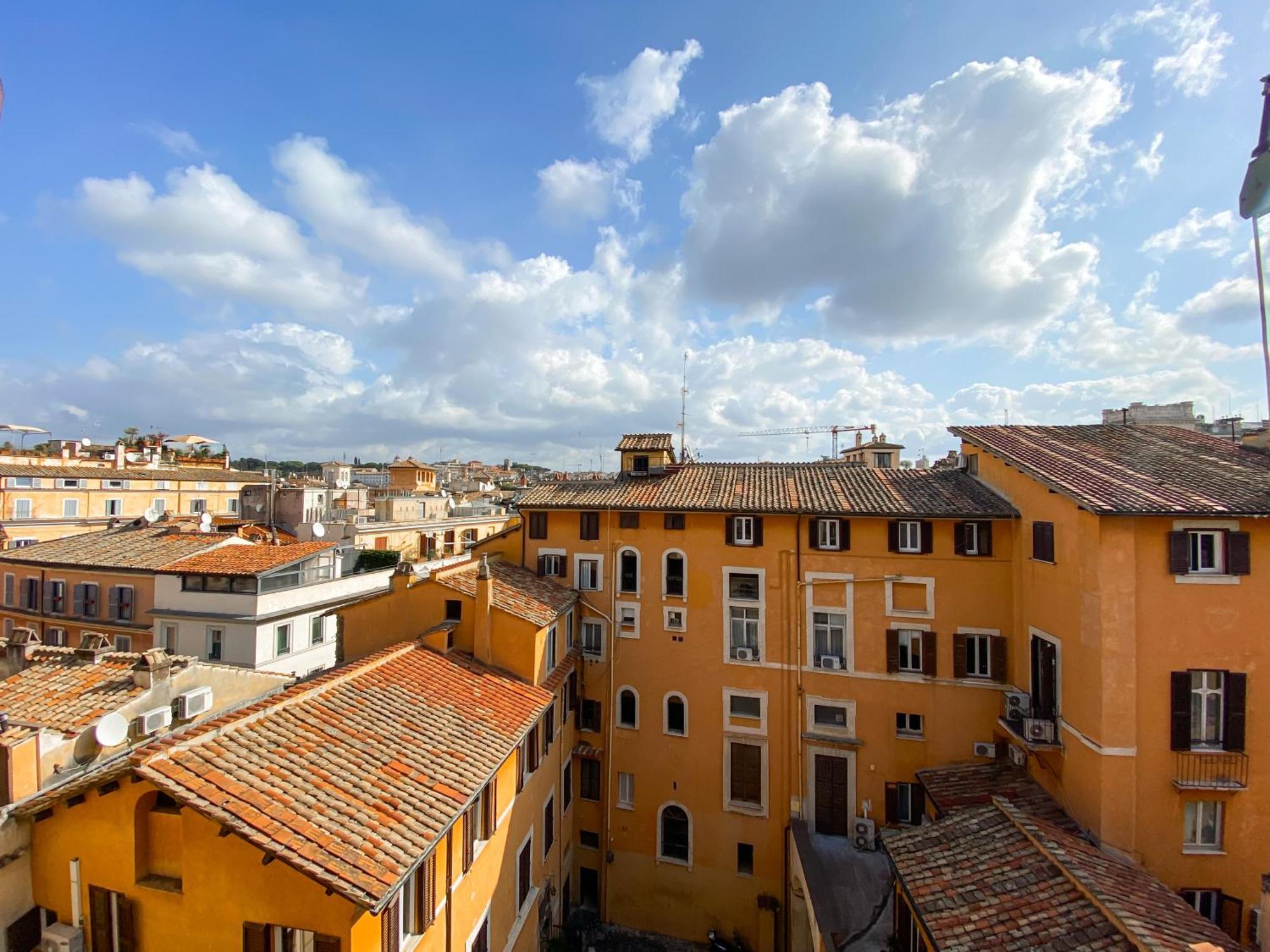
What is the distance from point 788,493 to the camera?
800 inches

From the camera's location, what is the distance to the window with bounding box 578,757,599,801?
21.3 meters

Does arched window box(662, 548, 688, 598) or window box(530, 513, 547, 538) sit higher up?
window box(530, 513, 547, 538)

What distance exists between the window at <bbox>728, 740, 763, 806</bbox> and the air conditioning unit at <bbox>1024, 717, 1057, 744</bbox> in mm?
8279

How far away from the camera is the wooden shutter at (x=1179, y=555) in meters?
12.7

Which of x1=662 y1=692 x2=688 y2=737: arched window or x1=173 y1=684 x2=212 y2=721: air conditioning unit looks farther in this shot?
x1=662 y1=692 x2=688 y2=737: arched window

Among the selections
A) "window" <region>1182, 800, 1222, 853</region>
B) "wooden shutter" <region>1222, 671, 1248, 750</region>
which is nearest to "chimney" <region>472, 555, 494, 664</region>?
"window" <region>1182, 800, 1222, 853</region>

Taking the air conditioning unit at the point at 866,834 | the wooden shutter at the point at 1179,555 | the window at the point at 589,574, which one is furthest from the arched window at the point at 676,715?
the wooden shutter at the point at 1179,555

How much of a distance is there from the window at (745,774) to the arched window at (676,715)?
1.71 meters

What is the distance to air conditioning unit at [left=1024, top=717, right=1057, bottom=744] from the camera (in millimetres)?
14391

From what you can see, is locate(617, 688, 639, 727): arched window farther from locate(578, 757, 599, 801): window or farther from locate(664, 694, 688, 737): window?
locate(578, 757, 599, 801): window

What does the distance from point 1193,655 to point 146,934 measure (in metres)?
20.2

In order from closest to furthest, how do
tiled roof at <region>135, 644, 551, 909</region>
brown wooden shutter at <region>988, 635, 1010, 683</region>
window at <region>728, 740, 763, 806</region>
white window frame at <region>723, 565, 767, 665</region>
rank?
1. tiled roof at <region>135, 644, 551, 909</region>
2. brown wooden shutter at <region>988, 635, 1010, 683</region>
3. window at <region>728, 740, 763, 806</region>
4. white window frame at <region>723, 565, 767, 665</region>

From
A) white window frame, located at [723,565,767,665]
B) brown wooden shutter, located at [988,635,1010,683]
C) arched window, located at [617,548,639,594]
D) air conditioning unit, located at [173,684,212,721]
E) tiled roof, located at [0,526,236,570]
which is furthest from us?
tiled roof, located at [0,526,236,570]

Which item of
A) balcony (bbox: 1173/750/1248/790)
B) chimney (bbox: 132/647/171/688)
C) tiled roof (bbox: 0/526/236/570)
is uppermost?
tiled roof (bbox: 0/526/236/570)
